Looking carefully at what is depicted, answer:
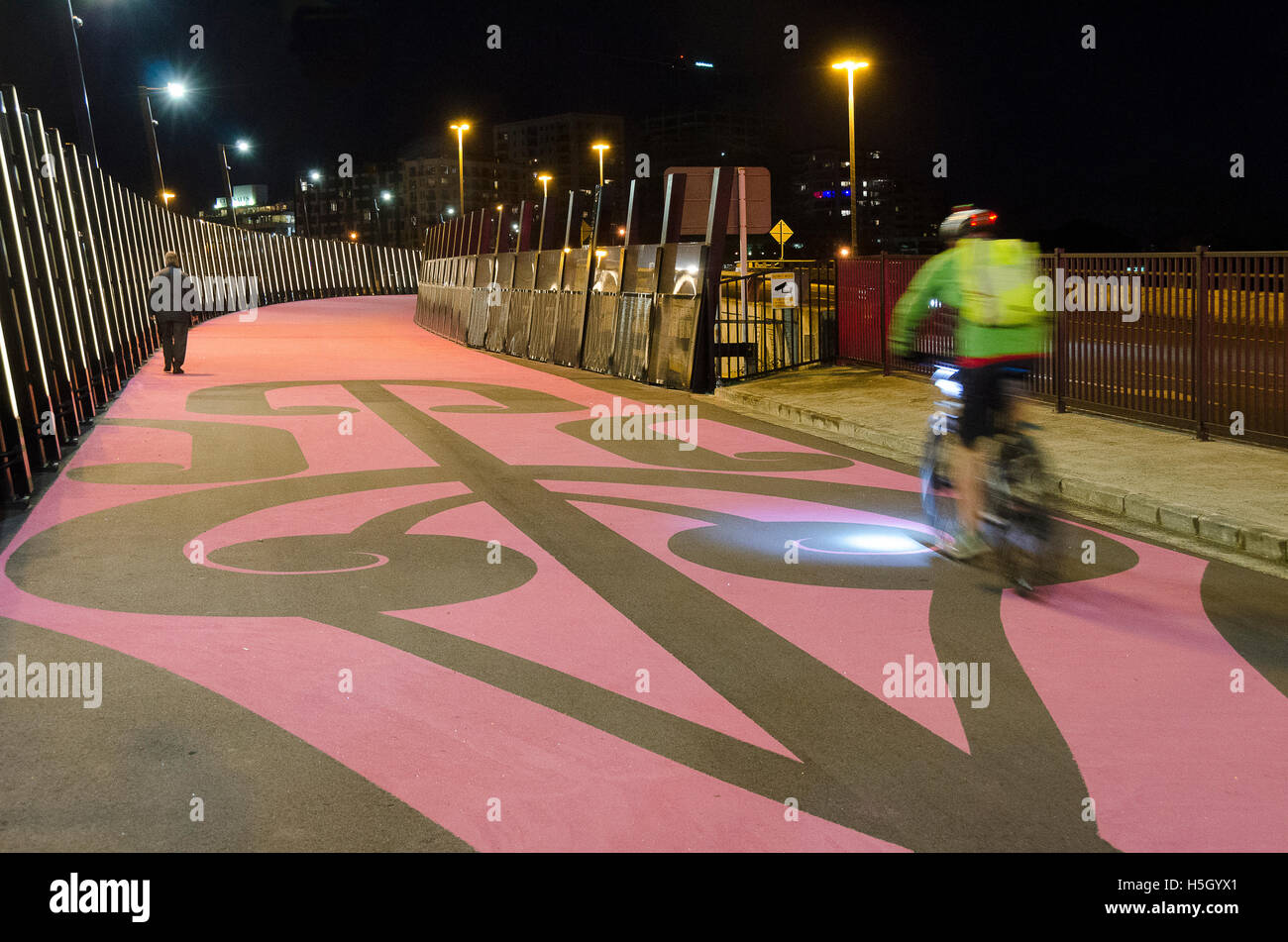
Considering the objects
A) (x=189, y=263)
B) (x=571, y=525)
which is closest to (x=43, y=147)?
(x=571, y=525)

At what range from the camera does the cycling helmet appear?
764cm

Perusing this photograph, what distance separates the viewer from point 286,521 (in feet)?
31.9

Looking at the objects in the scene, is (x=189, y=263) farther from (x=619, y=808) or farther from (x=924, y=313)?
(x=619, y=808)

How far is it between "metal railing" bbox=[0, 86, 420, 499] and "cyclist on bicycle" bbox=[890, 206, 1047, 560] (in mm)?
7620

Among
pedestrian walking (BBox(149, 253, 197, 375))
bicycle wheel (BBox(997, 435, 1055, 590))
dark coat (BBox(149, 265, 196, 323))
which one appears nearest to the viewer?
bicycle wheel (BBox(997, 435, 1055, 590))

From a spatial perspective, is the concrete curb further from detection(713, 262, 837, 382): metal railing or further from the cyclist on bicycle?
detection(713, 262, 837, 382): metal railing

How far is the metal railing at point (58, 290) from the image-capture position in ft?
38.9

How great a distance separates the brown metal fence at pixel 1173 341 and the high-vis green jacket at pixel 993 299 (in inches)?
182

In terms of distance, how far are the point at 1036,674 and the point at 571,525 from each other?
423 centimetres

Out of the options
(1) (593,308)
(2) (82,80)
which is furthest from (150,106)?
(1) (593,308)

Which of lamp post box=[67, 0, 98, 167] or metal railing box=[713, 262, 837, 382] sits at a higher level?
lamp post box=[67, 0, 98, 167]

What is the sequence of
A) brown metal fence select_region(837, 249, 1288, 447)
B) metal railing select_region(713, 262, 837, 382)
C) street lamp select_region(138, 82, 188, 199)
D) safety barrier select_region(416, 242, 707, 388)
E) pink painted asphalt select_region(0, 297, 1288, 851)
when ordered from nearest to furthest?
pink painted asphalt select_region(0, 297, 1288, 851)
brown metal fence select_region(837, 249, 1288, 447)
safety barrier select_region(416, 242, 707, 388)
metal railing select_region(713, 262, 837, 382)
street lamp select_region(138, 82, 188, 199)

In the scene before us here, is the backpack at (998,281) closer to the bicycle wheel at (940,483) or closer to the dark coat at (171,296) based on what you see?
the bicycle wheel at (940,483)

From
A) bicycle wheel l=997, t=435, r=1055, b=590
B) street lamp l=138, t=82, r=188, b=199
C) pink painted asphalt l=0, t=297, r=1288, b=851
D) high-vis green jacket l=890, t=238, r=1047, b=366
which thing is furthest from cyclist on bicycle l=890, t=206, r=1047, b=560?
street lamp l=138, t=82, r=188, b=199
